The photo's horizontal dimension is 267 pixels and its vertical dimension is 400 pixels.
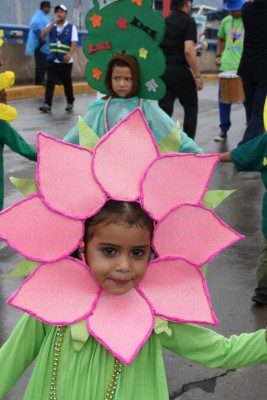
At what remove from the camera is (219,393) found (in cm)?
292

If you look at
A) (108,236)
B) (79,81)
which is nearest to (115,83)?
(108,236)

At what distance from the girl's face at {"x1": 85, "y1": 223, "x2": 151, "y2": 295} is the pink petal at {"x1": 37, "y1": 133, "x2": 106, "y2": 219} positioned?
8 cm

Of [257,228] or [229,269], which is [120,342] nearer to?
[229,269]

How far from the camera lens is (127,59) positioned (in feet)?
13.0

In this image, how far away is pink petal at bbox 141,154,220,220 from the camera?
172cm

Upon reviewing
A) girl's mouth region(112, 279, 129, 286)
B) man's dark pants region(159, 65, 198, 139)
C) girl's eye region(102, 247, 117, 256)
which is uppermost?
girl's eye region(102, 247, 117, 256)

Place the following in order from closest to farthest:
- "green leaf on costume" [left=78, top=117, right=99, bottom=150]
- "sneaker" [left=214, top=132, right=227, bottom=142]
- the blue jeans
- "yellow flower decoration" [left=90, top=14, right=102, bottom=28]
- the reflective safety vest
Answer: "green leaf on costume" [left=78, top=117, right=99, bottom=150]
"yellow flower decoration" [left=90, top=14, right=102, bottom=28]
the blue jeans
"sneaker" [left=214, top=132, right=227, bottom=142]
the reflective safety vest

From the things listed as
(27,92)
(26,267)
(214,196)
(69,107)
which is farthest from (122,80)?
(27,92)

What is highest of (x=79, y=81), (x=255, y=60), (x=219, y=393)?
(x=255, y=60)

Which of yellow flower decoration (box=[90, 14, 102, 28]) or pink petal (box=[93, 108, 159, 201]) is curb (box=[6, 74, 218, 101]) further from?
pink petal (box=[93, 108, 159, 201])

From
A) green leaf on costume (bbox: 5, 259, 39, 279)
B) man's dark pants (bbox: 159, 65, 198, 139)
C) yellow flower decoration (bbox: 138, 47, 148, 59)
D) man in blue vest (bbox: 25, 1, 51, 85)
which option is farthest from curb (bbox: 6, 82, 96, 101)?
green leaf on costume (bbox: 5, 259, 39, 279)

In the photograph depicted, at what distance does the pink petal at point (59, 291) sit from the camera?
5.71ft

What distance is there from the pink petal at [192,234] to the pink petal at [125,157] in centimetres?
14

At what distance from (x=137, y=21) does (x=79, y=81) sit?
14074mm
